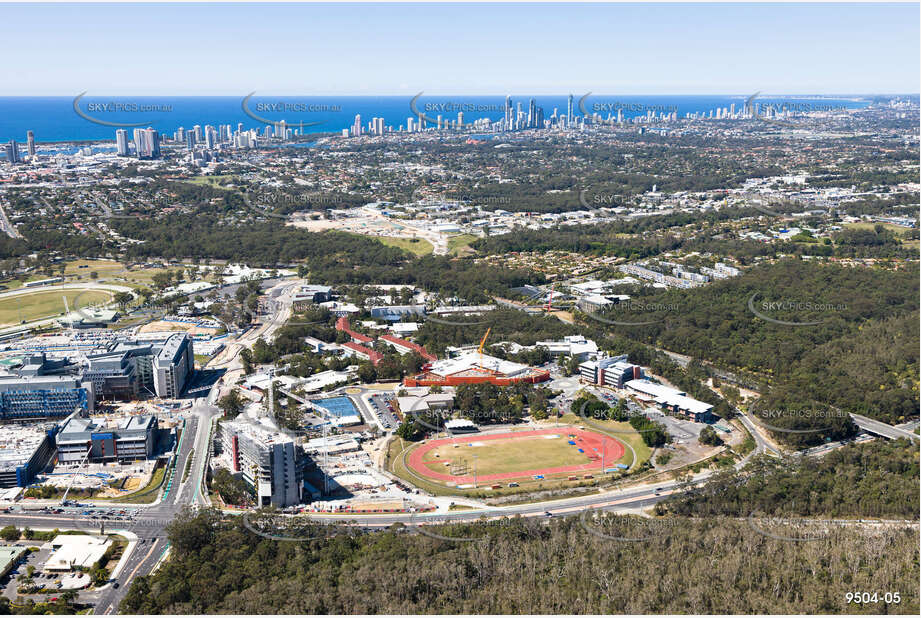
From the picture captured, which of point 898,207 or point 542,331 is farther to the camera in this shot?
point 898,207

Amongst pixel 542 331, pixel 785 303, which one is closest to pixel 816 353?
pixel 785 303

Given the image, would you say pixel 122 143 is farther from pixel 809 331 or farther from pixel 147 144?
pixel 809 331

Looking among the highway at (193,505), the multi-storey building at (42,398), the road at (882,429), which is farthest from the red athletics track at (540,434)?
the multi-storey building at (42,398)

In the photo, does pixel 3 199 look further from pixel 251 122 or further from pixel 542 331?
pixel 251 122

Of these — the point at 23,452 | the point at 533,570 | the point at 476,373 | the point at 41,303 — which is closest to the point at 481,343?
the point at 476,373

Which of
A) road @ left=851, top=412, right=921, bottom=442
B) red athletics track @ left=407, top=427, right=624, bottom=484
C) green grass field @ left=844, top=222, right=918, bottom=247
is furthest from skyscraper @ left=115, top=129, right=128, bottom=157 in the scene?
road @ left=851, top=412, right=921, bottom=442

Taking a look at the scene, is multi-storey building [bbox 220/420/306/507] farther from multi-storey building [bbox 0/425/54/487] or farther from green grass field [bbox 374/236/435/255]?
green grass field [bbox 374/236/435/255]
